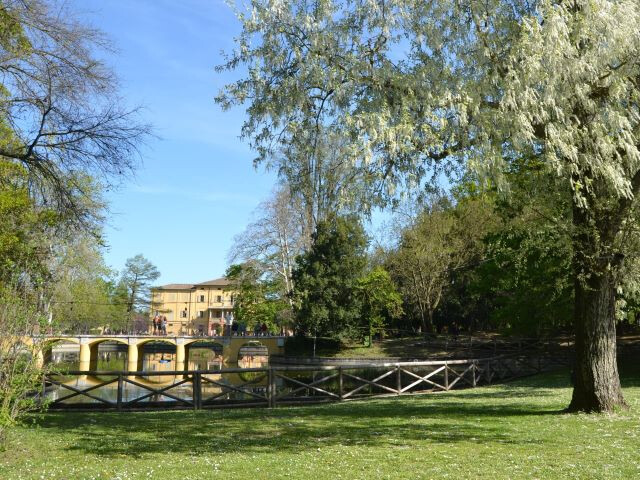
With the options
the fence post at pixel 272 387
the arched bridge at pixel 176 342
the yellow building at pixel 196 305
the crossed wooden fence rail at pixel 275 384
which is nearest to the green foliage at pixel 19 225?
the crossed wooden fence rail at pixel 275 384

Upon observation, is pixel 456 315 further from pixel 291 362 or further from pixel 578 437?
pixel 578 437

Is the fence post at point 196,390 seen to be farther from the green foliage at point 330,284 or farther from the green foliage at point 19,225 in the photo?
the green foliage at point 330,284

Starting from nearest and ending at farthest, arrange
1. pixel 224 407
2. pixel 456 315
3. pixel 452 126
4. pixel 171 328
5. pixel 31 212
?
pixel 452 126
pixel 31 212
pixel 224 407
pixel 456 315
pixel 171 328

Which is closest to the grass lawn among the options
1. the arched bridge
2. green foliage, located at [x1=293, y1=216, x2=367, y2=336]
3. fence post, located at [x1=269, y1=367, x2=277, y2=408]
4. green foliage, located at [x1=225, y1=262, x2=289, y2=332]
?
fence post, located at [x1=269, y1=367, x2=277, y2=408]

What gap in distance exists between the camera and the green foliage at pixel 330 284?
42.8 m

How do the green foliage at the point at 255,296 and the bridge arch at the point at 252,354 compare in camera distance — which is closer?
the green foliage at the point at 255,296

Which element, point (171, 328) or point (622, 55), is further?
point (171, 328)

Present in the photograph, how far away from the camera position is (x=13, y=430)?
9.10m

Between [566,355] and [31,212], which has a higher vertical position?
[31,212]

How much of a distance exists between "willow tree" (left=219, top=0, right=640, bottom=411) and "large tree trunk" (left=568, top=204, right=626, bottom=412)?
0.08 feet

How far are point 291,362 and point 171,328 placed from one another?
68282 millimetres

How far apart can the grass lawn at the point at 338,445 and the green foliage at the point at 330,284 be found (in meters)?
29.3

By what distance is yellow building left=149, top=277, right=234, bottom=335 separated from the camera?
343ft

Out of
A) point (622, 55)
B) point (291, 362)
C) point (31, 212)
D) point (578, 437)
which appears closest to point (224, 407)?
point (31, 212)
